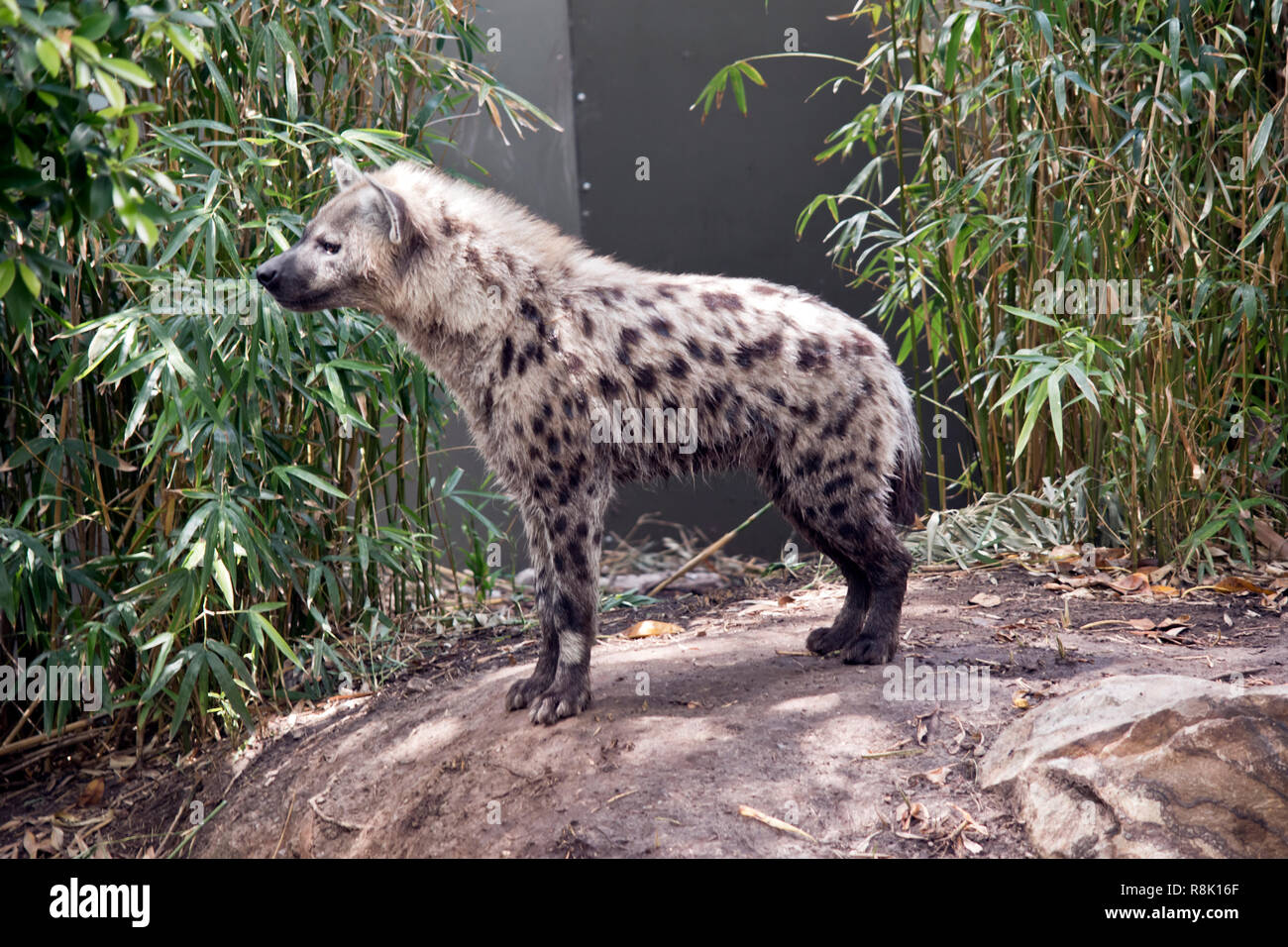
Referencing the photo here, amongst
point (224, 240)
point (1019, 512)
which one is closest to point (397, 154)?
point (224, 240)

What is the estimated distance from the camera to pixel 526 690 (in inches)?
127

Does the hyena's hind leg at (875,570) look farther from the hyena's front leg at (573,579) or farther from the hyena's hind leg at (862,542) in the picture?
the hyena's front leg at (573,579)

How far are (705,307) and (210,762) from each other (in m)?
2.09

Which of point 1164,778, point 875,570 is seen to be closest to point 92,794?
point 875,570

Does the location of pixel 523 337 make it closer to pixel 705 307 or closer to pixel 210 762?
pixel 705 307

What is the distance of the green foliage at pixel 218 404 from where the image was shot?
127 inches

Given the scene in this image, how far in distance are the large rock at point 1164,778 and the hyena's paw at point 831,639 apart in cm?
95

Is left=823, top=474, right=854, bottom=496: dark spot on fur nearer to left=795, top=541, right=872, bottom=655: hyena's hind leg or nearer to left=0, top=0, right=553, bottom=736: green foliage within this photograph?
left=795, top=541, right=872, bottom=655: hyena's hind leg

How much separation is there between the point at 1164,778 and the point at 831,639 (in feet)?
4.00

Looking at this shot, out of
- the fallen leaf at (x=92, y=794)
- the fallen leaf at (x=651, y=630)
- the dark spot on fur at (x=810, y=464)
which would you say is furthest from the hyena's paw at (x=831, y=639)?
the fallen leaf at (x=92, y=794)

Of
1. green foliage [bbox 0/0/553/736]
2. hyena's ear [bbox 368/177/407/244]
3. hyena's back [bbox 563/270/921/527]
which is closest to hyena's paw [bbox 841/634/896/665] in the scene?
hyena's back [bbox 563/270/921/527]

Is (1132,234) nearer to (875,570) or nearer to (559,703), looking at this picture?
(875,570)

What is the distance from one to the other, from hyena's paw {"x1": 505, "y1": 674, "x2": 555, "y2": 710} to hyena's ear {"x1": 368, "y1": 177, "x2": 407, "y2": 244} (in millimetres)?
1265

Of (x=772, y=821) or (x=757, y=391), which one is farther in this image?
(x=757, y=391)
